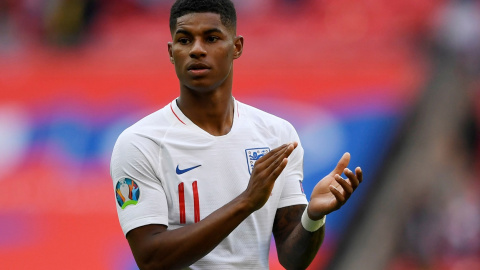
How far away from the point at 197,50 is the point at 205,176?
1.80ft

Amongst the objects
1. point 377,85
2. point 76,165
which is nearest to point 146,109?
point 76,165

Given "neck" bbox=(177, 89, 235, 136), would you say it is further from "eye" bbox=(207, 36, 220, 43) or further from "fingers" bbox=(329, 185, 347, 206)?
"fingers" bbox=(329, 185, 347, 206)

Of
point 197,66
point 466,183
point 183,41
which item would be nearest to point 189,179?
point 197,66

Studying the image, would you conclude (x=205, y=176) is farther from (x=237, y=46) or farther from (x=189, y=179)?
(x=237, y=46)

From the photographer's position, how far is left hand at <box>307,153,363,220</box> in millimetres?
3336

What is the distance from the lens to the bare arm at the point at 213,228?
127 inches

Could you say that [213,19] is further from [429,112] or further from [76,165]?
[76,165]

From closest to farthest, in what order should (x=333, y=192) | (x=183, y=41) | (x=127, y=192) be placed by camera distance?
(x=333, y=192) < (x=127, y=192) < (x=183, y=41)

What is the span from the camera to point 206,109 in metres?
3.73

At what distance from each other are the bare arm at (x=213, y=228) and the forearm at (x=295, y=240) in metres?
0.50

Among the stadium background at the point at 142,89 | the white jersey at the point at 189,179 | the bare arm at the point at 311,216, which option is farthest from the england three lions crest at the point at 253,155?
the stadium background at the point at 142,89

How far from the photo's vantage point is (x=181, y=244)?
10.8ft

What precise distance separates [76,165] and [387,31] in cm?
355

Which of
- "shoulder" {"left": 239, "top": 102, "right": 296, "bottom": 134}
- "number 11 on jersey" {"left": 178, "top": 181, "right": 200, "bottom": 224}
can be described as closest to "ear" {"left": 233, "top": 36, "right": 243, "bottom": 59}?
"shoulder" {"left": 239, "top": 102, "right": 296, "bottom": 134}
